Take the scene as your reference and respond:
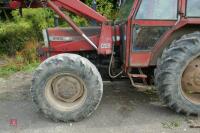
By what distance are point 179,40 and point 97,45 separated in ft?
4.41

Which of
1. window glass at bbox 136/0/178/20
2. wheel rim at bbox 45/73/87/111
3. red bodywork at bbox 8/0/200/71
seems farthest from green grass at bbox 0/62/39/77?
window glass at bbox 136/0/178/20

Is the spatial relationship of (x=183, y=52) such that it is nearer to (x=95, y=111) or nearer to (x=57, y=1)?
(x=95, y=111)

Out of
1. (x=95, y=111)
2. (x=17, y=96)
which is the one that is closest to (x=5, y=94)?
(x=17, y=96)

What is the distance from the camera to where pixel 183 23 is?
5.93 metres

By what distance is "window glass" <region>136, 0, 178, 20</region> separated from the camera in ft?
19.6

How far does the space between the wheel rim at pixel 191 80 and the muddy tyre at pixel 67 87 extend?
4.05 feet

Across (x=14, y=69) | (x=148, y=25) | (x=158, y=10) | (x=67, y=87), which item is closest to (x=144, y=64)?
(x=148, y=25)

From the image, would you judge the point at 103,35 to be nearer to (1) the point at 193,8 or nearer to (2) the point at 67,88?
(2) the point at 67,88

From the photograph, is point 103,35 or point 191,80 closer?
point 191,80

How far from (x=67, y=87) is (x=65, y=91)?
79mm

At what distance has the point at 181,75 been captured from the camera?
5.94 metres

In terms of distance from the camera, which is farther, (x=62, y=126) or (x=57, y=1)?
(x=57, y=1)

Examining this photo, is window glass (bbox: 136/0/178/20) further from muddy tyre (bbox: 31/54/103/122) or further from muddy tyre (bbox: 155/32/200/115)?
muddy tyre (bbox: 31/54/103/122)

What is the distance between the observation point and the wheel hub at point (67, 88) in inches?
238
